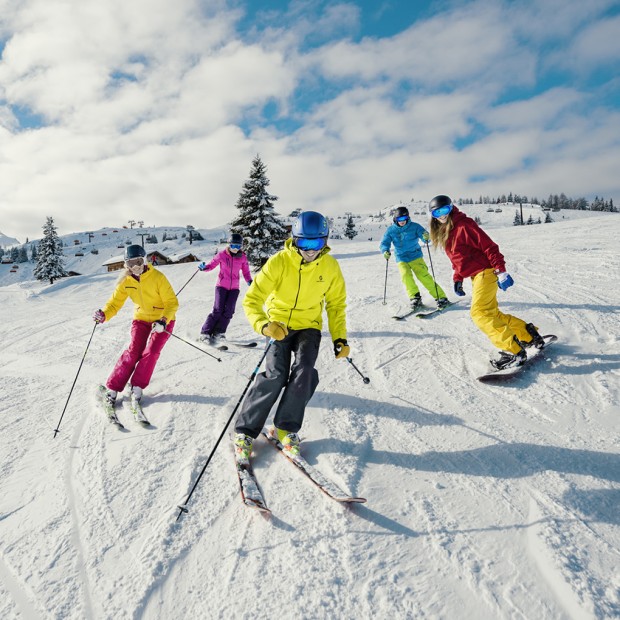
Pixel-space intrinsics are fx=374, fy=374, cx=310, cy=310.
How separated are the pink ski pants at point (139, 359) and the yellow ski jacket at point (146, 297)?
0.16 metres

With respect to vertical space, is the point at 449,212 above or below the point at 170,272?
above

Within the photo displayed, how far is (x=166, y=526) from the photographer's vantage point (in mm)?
2471

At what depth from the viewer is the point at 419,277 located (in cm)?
743

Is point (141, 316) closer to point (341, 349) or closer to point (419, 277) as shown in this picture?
point (341, 349)

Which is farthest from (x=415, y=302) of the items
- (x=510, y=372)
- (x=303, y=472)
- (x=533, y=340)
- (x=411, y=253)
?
(x=303, y=472)

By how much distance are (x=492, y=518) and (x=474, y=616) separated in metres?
0.70

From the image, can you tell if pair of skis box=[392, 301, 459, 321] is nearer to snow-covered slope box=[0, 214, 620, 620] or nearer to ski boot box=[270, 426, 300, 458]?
snow-covered slope box=[0, 214, 620, 620]

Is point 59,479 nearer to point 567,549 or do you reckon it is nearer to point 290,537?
point 290,537

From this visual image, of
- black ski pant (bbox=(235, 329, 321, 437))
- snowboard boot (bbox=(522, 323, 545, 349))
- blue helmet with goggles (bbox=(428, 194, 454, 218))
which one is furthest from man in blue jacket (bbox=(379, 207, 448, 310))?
black ski pant (bbox=(235, 329, 321, 437))

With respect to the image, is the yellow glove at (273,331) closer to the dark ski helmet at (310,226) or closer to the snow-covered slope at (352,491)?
the dark ski helmet at (310,226)

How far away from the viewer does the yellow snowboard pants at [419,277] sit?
7.35 metres

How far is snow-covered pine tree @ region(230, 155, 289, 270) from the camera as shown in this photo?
84.3ft

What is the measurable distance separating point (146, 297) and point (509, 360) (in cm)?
455

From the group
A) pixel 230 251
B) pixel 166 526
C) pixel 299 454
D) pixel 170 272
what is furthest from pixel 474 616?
pixel 170 272
